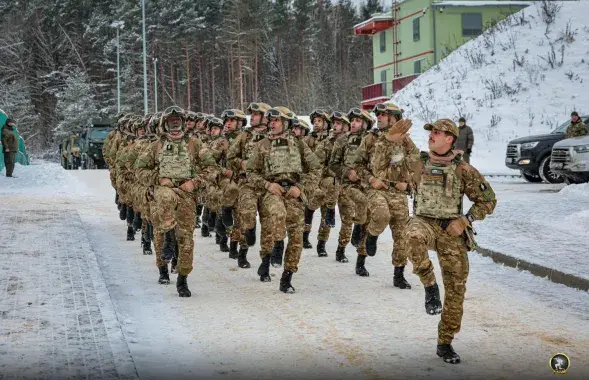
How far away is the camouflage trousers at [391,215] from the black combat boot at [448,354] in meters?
3.33

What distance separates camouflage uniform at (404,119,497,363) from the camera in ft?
21.5

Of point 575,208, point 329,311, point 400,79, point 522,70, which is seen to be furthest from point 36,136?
point 329,311

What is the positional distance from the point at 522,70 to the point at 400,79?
40.0 ft

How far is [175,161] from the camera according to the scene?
31.7 ft

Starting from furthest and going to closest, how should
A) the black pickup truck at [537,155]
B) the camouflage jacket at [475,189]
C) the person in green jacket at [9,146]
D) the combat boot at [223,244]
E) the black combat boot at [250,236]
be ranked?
the person in green jacket at [9,146]
the black pickup truck at [537,155]
the combat boot at [223,244]
the black combat boot at [250,236]
the camouflage jacket at [475,189]

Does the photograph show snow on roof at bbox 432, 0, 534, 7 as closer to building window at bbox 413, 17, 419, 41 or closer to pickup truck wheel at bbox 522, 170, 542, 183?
building window at bbox 413, 17, 419, 41

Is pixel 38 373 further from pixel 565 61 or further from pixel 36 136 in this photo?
pixel 36 136

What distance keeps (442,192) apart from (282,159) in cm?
362

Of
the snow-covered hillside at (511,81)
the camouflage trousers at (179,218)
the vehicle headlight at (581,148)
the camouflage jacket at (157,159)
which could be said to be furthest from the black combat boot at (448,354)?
the snow-covered hillside at (511,81)

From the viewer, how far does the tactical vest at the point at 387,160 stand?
996 centimetres

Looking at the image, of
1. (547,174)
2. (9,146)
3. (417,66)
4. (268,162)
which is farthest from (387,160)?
(417,66)

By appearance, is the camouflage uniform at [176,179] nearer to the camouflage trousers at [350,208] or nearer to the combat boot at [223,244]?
the camouflage trousers at [350,208]

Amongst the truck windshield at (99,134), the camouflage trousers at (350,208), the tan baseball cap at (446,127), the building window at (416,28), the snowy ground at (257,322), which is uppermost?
the building window at (416,28)

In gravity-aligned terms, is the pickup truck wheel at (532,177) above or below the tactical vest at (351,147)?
below
